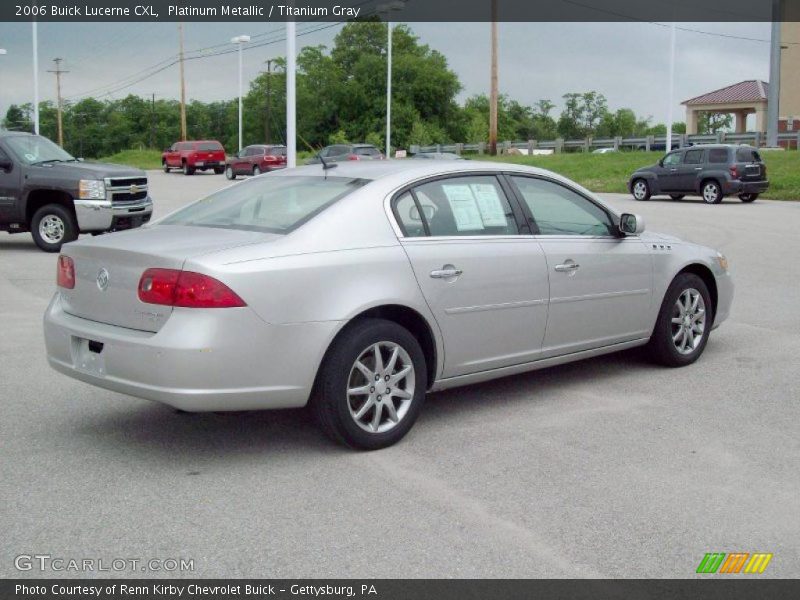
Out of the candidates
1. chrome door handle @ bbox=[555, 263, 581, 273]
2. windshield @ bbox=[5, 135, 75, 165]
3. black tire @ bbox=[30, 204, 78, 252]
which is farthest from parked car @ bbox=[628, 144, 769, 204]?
chrome door handle @ bbox=[555, 263, 581, 273]

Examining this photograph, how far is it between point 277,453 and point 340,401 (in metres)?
0.49

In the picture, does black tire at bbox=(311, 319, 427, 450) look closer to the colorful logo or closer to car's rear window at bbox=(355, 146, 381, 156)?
the colorful logo

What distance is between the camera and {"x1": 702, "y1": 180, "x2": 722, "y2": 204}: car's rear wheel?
28594mm

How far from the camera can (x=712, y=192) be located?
94.4 feet

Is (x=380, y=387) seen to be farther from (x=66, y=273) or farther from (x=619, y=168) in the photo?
(x=619, y=168)

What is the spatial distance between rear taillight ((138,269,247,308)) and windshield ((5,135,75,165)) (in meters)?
11.9

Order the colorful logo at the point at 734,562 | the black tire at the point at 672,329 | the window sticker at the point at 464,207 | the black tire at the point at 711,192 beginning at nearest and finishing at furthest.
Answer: the colorful logo at the point at 734,562 < the window sticker at the point at 464,207 < the black tire at the point at 672,329 < the black tire at the point at 711,192

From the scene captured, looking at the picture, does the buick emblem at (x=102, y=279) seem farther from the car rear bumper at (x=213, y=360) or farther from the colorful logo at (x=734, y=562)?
the colorful logo at (x=734, y=562)

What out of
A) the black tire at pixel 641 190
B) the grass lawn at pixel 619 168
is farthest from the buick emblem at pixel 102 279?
the grass lawn at pixel 619 168

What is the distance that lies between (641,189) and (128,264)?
2730 centimetres

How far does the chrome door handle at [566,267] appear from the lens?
6383 mm

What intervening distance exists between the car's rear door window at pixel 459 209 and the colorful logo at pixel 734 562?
251 centimetres

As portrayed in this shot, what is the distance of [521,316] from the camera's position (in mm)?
6160
